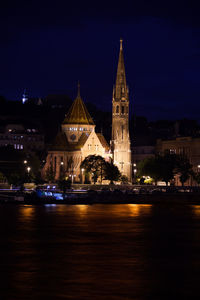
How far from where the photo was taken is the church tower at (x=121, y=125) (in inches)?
7279

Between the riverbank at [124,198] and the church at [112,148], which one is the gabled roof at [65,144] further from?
the riverbank at [124,198]

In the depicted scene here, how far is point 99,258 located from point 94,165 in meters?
125

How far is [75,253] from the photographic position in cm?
4869

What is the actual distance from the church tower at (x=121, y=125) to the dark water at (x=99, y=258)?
352ft

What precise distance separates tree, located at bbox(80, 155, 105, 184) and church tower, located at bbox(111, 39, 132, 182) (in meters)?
13.1

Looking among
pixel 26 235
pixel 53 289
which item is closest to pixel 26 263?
pixel 53 289

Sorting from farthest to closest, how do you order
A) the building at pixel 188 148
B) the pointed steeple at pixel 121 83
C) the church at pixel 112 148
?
the church at pixel 112 148 < the pointed steeple at pixel 121 83 < the building at pixel 188 148

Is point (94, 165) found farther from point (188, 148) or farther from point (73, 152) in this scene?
point (188, 148)

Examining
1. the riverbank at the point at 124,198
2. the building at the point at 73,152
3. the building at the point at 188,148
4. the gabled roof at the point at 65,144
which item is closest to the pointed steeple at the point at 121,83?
the building at the point at 73,152

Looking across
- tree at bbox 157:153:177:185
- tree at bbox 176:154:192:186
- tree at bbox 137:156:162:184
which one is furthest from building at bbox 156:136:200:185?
tree at bbox 157:153:177:185

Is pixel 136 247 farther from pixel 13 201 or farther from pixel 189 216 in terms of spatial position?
pixel 13 201

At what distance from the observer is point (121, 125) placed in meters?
186

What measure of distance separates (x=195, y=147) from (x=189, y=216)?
312ft

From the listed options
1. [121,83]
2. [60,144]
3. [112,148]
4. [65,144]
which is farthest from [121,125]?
[60,144]
